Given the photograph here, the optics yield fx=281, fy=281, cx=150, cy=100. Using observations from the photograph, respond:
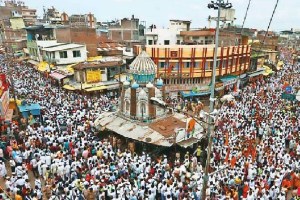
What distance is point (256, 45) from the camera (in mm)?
53000

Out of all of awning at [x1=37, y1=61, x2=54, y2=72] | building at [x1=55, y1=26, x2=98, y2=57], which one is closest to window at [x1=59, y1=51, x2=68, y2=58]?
awning at [x1=37, y1=61, x2=54, y2=72]

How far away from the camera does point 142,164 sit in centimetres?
1491

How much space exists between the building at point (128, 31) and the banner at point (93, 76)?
24.4 m


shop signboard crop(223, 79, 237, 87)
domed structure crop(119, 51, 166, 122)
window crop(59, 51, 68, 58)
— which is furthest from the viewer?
window crop(59, 51, 68, 58)

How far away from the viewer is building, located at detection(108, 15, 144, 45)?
54.1 meters

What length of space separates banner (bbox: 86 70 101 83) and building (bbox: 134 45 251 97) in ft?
20.2

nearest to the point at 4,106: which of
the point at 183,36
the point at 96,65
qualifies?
the point at 96,65

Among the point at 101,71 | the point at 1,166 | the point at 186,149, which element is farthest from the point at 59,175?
the point at 101,71

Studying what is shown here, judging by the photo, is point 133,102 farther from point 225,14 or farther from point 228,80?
point 228,80

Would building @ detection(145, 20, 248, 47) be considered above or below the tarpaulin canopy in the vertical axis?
above

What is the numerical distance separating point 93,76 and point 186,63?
10500mm

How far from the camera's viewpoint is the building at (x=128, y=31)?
2128 inches

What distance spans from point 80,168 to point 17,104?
12.1 meters

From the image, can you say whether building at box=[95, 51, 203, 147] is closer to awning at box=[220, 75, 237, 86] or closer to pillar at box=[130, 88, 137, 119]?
pillar at box=[130, 88, 137, 119]
